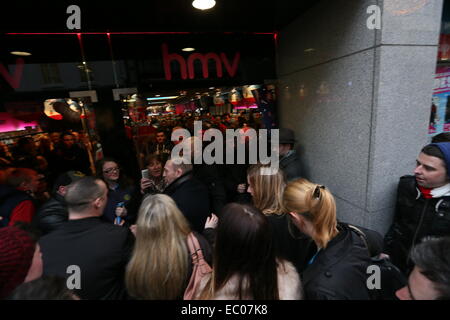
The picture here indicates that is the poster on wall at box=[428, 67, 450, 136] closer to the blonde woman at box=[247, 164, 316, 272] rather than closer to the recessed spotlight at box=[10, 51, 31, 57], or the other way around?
the blonde woman at box=[247, 164, 316, 272]

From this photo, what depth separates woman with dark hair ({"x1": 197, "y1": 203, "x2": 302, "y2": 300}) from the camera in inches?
46.8

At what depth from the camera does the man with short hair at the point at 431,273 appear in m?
1.02

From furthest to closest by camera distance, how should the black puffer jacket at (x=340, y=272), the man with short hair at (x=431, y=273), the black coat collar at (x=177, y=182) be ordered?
the black coat collar at (x=177, y=182) → the black puffer jacket at (x=340, y=272) → the man with short hair at (x=431, y=273)

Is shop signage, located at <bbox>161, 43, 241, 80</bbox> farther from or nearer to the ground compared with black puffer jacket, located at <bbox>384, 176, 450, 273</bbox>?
farther from the ground

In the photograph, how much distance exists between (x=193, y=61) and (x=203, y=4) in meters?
1.07

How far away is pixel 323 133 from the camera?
3100 mm

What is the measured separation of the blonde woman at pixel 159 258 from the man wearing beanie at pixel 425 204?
191cm

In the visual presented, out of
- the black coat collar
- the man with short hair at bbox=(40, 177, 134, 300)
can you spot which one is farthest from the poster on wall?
the man with short hair at bbox=(40, 177, 134, 300)

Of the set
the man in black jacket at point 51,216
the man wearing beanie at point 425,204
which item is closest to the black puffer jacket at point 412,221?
the man wearing beanie at point 425,204

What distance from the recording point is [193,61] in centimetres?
380

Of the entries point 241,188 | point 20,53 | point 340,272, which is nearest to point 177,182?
point 241,188

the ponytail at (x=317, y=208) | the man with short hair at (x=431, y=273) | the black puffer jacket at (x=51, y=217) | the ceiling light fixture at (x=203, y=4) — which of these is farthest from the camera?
the ceiling light fixture at (x=203, y=4)

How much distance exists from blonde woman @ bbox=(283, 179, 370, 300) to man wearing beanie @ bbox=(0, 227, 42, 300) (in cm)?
157

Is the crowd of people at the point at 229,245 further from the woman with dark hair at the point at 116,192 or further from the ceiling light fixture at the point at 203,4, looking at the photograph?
the ceiling light fixture at the point at 203,4
